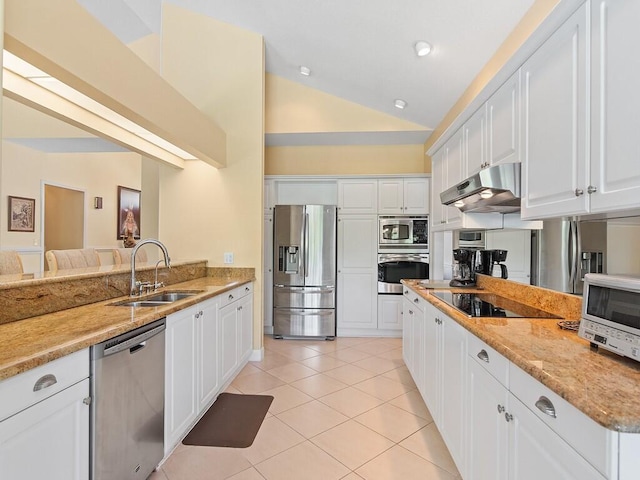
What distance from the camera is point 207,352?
245cm

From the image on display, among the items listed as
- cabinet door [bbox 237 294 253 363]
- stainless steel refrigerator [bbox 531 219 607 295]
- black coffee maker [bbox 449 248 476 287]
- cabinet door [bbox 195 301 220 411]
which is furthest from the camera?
cabinet door [bbox 237 294 253 363]

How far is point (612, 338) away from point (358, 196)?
12.1 feet

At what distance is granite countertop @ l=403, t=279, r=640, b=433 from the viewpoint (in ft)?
2.57

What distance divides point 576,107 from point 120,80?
232 cm

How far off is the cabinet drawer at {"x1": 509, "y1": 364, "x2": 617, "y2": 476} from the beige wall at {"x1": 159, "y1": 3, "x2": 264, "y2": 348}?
9.55ft

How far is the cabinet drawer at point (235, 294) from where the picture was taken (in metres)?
2.80

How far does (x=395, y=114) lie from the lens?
4246 millimetres

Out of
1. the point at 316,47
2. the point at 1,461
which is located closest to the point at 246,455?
the point at 1,461

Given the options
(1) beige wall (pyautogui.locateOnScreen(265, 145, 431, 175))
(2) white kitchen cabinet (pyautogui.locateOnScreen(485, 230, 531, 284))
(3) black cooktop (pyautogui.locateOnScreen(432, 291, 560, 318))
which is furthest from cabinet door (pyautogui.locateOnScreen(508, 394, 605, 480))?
(1) beige wall (pyautogui.locateOnScreen(265, 145, 431, 175))

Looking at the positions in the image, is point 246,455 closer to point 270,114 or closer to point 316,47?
point 316,47

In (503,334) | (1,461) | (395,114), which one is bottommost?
(1,461)

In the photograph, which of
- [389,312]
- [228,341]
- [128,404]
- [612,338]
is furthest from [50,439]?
[389,312]

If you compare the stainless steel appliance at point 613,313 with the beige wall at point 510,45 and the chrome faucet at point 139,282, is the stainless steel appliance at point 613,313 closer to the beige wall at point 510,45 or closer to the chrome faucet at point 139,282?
the beige wall at point 510,45

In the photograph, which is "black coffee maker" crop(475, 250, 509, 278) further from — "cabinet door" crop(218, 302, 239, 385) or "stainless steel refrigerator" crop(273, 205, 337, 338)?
"cabinet door" crop(218, 302, 239, 385)
